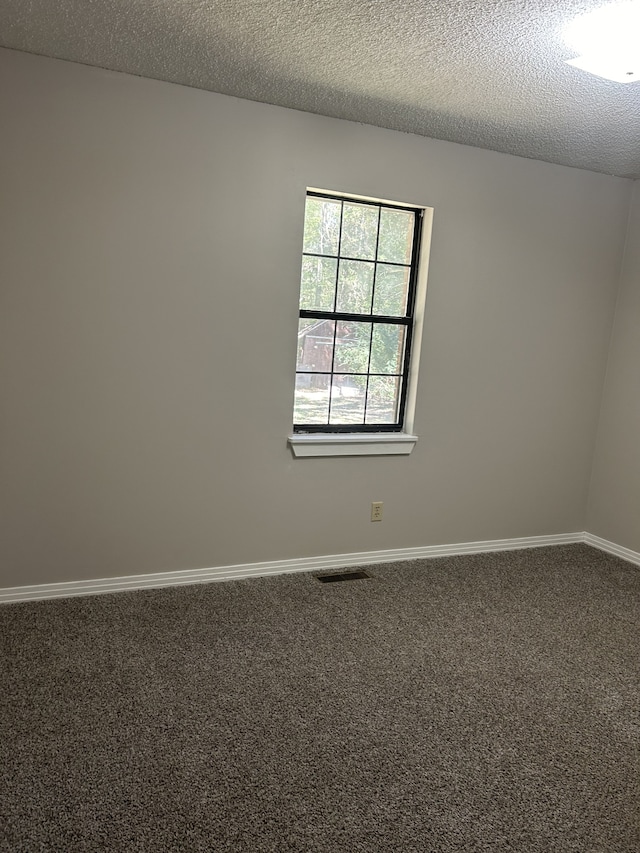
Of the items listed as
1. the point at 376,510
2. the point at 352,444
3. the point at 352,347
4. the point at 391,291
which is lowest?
the point at 376,510

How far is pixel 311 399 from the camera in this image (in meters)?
3.58

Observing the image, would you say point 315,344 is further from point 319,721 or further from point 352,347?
point 319,721

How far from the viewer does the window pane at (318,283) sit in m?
3.42

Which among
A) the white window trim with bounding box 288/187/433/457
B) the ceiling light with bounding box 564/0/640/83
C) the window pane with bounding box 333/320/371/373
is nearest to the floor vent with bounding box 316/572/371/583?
the white window trim with bounding box 288/187/433/457

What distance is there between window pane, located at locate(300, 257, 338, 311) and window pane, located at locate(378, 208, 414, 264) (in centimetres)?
32

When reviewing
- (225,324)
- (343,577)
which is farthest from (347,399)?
(343,577)

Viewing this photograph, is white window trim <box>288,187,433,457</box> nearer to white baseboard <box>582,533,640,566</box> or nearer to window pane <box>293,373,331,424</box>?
window pane <box>293,373,331,424</box>

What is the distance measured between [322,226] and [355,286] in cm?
37

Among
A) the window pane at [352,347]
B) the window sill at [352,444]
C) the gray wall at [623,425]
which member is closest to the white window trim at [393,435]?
the window sill at [352,444]

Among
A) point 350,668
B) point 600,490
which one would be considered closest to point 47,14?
point 350,668

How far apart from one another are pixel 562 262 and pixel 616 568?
1948 millimetres

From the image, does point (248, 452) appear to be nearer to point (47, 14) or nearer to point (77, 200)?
point (77, 200)

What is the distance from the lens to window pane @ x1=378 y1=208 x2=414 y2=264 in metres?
3.56

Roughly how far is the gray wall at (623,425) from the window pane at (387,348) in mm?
1558
